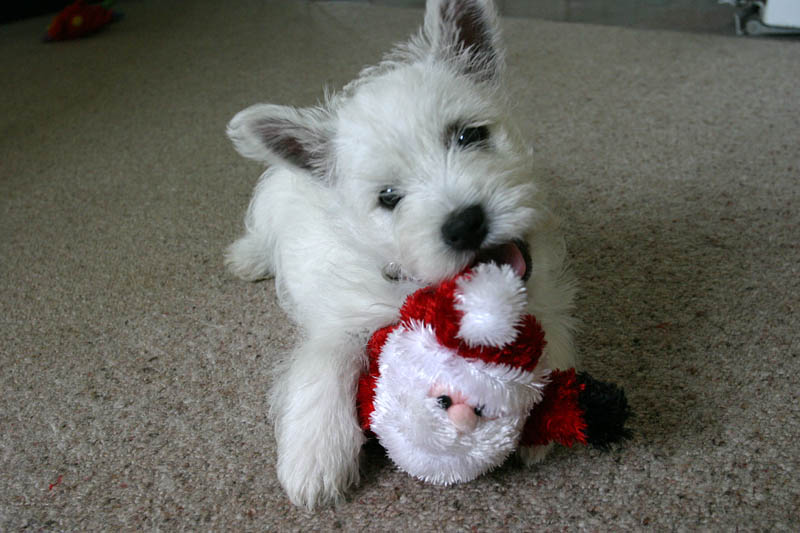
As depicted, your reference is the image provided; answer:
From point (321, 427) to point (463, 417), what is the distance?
26cm

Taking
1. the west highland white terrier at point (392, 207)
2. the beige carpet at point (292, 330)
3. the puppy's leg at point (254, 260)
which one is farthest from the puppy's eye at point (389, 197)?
the puppy's leg at point (254, 260)

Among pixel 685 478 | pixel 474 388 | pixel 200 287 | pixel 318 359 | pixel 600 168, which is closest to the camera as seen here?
pixel 474 388

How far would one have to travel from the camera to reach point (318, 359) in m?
1.13

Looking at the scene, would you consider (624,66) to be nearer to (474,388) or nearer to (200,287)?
(200,287)

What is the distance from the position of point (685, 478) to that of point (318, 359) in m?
0.62

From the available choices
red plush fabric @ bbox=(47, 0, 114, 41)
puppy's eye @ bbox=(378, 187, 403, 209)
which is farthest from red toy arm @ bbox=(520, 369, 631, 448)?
red plush fabric @ bbox=(47, 0, 114, 41)

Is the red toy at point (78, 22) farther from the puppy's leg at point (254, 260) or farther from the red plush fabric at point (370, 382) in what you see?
the red plush fabric at point (370, 382)

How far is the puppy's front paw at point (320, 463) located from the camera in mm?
1021

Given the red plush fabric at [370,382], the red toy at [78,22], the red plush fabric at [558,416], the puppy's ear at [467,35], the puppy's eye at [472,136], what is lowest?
the red toy at [78,22]

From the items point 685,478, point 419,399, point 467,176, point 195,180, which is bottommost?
point 195,180

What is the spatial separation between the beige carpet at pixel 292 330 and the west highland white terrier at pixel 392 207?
0.11 m

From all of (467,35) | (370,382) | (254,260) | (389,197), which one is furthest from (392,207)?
(254,260)

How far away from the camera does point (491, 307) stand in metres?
0.88

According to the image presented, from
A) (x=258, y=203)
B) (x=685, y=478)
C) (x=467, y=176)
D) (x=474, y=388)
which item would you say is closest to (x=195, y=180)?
(x=258, y=203)
